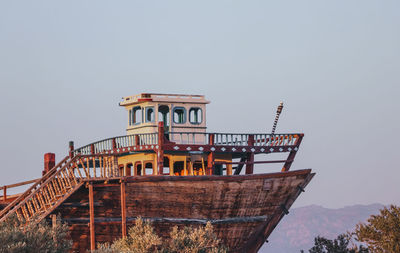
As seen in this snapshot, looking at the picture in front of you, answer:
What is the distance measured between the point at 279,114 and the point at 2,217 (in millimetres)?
13920

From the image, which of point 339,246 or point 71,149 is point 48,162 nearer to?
point 71,149

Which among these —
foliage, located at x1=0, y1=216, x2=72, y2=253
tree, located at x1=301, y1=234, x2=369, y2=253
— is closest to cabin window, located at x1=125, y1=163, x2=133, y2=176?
foliage, located at x1=0, y1=216, x2=72, y2=253

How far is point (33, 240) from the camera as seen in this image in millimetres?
29188

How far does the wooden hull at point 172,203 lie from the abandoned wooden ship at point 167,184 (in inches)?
1.7

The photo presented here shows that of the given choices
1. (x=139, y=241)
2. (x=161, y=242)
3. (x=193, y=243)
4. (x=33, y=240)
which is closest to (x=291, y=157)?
(x=193, y=243)

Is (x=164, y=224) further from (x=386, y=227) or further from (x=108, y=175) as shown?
(x=386, y=227)

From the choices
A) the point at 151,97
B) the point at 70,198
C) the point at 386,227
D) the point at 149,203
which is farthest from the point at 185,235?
the point at 386,227

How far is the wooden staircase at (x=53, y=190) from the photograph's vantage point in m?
35.6

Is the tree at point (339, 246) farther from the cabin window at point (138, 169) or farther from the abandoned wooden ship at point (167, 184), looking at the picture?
the cabin window at point (138, 169)

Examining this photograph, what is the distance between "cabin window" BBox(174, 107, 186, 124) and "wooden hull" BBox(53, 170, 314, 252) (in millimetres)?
4244

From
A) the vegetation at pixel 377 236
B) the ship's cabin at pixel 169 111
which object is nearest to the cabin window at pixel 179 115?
the ship's cabin at pixel 169 111

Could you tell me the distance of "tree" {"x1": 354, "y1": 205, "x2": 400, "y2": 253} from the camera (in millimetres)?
43106

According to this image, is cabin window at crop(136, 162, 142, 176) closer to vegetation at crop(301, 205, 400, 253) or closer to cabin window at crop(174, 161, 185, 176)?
cabin window at crop(174, 161, 185, 176)

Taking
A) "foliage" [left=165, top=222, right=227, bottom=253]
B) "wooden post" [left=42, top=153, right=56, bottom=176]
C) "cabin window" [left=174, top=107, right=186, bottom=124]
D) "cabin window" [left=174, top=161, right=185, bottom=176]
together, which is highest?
"cabin window" [left=174, top=107, right=186, bottom=124]
